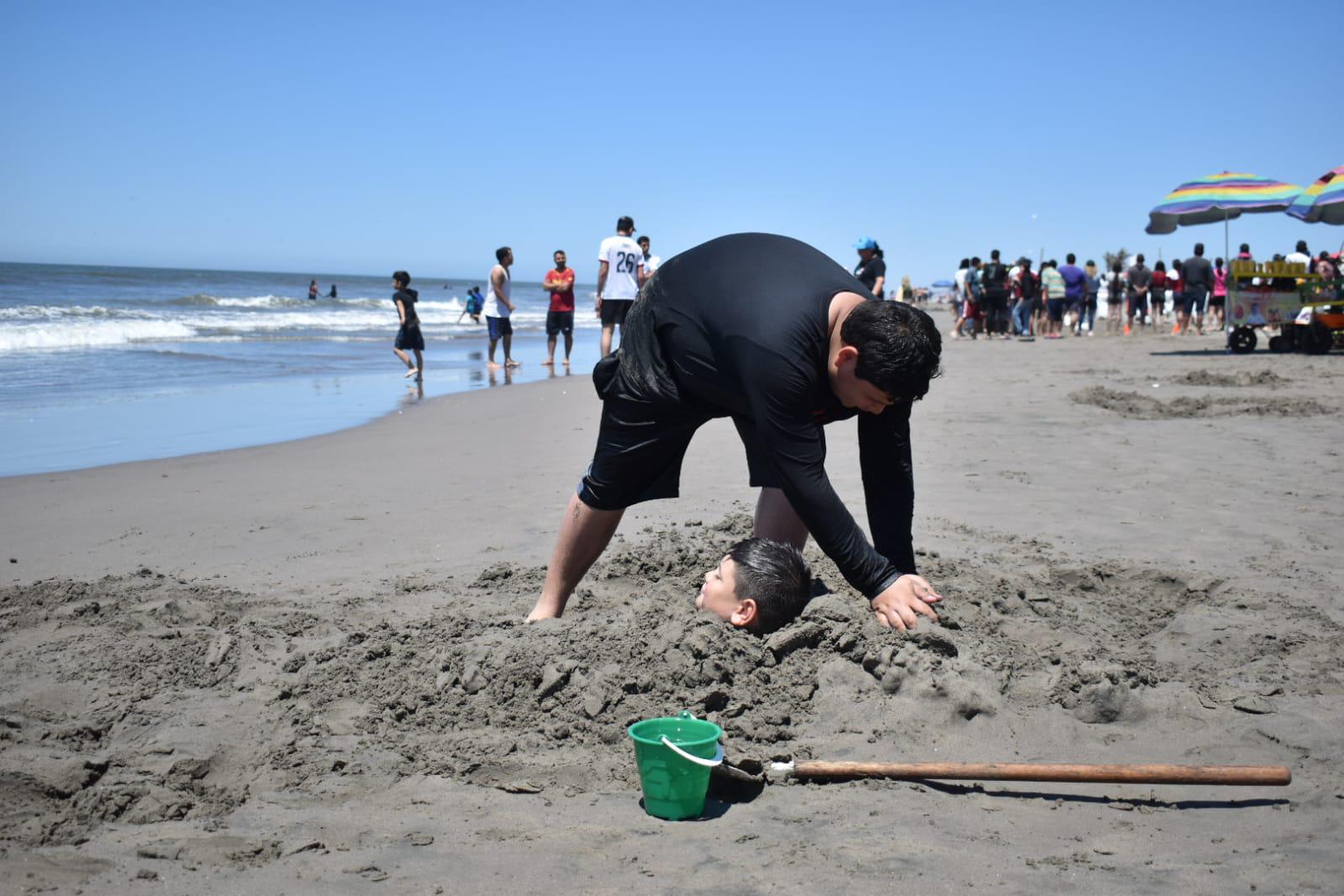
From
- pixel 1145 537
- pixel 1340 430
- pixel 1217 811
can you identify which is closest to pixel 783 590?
pixel 1217 811

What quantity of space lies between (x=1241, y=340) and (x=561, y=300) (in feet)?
32.7

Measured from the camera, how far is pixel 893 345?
8.77 ft

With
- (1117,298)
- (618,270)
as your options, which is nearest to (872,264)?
(618,270)

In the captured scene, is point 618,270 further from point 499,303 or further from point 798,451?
point 798,451

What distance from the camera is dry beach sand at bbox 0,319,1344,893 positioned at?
230 centimetres

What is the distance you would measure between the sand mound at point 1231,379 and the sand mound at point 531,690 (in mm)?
8342

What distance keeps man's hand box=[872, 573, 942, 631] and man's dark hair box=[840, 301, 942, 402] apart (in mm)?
629

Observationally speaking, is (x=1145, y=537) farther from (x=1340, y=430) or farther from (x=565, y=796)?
(x=1340, y=430)

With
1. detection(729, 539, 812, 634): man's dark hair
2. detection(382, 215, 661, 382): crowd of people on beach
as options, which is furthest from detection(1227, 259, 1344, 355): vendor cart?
detection(729, 539, 812, 634): man's dark hair

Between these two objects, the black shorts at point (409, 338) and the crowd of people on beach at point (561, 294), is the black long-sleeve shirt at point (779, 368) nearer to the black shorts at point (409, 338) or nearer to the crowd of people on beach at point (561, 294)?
the crowd of people on beach at point (561, 294)

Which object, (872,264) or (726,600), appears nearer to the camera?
(726,600)

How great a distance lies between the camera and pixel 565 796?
266cm

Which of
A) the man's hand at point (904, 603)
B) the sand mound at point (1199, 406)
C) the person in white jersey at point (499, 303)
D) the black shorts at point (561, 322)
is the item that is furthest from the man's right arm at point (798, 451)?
the black shorts at point (561, 322)

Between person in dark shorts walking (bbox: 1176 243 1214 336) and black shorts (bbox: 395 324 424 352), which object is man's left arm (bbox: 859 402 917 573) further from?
person in dark shorts walking (bbox: 1176 243 1214 336)
